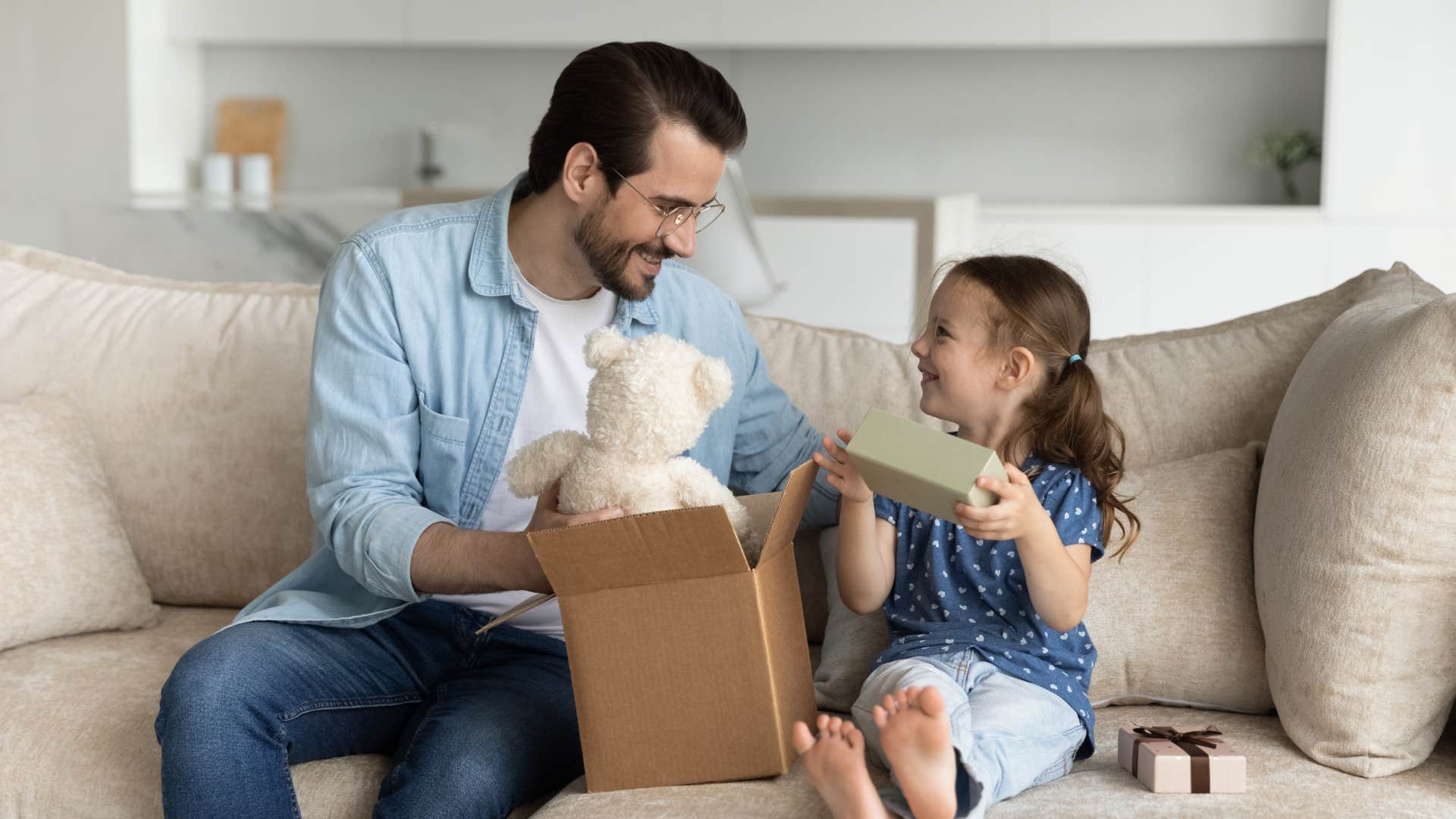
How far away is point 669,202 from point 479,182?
12.8 feet

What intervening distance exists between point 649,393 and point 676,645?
0.24 metres

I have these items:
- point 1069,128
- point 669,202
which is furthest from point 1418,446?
point 1069,128

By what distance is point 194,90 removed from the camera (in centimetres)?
528

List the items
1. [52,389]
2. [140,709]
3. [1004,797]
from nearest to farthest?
1. [1004,797]
2. [140,709]
3. [52,389]

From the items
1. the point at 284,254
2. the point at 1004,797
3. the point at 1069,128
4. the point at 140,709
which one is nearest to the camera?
the point at 1004,797

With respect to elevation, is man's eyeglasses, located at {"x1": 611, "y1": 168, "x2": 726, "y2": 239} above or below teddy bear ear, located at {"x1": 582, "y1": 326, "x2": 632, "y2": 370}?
above

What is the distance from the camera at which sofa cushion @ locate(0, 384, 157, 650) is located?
5.64ft

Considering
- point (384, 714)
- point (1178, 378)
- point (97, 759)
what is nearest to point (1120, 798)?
point (1178, 378)

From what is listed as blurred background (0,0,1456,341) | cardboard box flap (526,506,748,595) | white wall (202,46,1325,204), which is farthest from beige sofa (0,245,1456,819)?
white wall (202,46,1325,204)

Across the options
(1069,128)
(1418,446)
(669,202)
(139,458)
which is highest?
(1069,128)

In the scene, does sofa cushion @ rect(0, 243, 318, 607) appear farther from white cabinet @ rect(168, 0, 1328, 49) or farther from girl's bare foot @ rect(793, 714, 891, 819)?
white cabinet @ rect(168, 0, 1328, 49)

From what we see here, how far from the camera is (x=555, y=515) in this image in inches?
51.8

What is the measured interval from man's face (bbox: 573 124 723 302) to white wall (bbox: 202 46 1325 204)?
3.69m

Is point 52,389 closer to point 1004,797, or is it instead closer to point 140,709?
point 140,709
